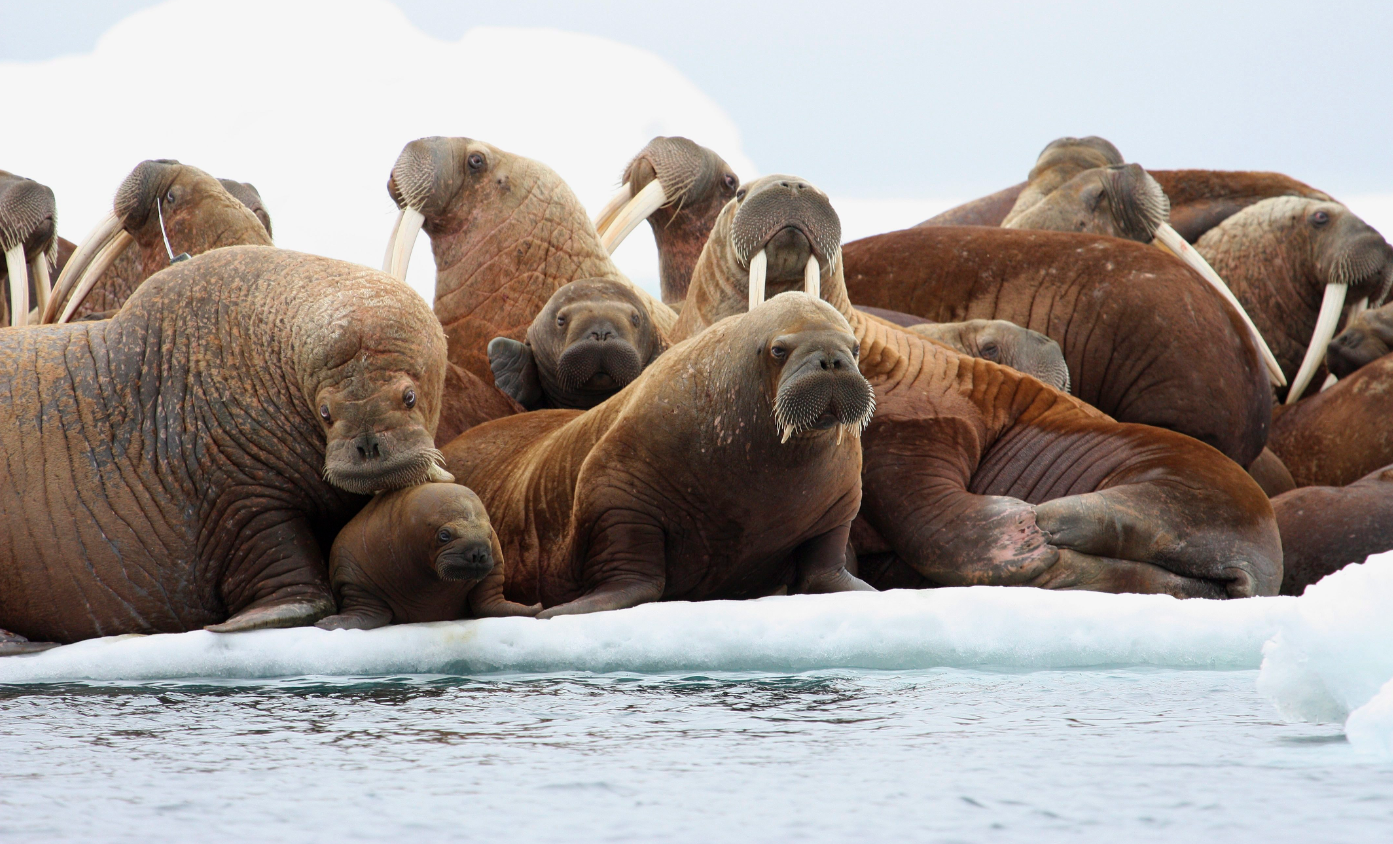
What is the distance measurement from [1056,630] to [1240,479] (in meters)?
1.88

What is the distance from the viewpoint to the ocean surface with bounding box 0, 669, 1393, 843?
3.02 metres

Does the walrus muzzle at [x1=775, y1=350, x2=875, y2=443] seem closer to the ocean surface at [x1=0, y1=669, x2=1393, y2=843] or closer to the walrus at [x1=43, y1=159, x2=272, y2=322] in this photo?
the ocean surface at [x1=0, y1=669, x2=1393, y2=843]

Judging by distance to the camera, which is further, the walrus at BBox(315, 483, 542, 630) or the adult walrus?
the adult walrus

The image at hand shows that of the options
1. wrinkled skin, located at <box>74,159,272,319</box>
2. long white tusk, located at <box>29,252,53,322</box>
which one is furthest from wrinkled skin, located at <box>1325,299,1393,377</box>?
long white tusk, located at <box>29,252,53,322</box>

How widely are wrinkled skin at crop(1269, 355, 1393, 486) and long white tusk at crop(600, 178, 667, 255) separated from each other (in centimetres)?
425

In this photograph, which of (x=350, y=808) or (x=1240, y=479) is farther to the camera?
(x=1240, y=479)

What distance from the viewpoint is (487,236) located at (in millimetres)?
9008

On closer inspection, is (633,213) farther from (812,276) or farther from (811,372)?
(811,372)

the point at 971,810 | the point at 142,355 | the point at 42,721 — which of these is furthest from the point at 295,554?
the point at 971,810

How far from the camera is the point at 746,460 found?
5438mm

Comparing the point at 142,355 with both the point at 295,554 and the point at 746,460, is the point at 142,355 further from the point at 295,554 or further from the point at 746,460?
the point at 746,460

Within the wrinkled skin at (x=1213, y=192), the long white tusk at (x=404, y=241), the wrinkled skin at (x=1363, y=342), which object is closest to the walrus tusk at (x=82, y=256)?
the long white tusk at (x=404, y=241)

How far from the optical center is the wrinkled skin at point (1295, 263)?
36.8ft

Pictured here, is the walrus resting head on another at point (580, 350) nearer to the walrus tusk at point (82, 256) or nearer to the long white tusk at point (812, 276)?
the long white tusk at point (812, 276)
